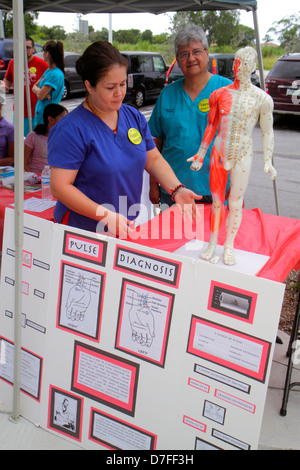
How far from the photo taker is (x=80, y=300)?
1588mm

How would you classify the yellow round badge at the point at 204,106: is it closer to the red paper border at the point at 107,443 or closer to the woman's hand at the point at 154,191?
the woman's hand at the point at 154,191

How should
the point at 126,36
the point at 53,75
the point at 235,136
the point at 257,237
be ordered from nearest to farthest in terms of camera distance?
the point at 235,136
the point at 257,237
the point at 53,75
the point at 126,36

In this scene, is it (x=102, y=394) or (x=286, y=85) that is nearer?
(x=102, y=394)

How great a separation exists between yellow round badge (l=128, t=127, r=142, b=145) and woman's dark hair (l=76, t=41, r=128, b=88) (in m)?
0.23

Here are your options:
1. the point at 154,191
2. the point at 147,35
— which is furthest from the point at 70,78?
the point at 147,35

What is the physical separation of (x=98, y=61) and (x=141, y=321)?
0.90 meters

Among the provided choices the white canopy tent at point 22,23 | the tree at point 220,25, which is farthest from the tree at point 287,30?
the white canopy tent at point 22,23

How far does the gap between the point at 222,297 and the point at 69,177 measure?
682mm

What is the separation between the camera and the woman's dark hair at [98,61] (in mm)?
1486

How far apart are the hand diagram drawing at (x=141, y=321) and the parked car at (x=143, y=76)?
977 cm

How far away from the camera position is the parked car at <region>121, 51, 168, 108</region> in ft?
35.2

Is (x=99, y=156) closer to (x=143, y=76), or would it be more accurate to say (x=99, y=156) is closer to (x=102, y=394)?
(x=102, y=394)

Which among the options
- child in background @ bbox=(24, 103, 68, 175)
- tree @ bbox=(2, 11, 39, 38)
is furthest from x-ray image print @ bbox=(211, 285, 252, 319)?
tree @ bbox=(2, 11, 39, 38)
